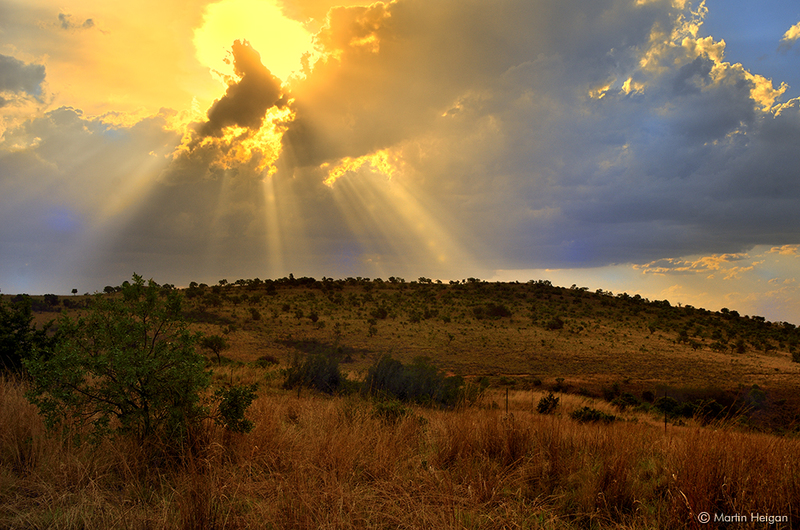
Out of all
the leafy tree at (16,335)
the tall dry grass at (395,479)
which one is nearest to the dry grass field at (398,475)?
the tall dry grass at (395,479)

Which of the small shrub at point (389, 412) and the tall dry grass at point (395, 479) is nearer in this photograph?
the tall dry grass at point (395, 479)

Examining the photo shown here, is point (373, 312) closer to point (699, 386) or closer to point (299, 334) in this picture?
point (299, 334)

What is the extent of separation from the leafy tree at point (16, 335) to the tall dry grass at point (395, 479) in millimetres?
4675

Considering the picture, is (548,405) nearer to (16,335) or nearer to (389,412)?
(389,412)

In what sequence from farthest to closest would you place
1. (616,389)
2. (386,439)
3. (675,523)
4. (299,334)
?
1. (299,334)
2. (616,389)
3. (386,439)
4. (675,523)

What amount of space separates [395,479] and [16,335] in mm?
11667

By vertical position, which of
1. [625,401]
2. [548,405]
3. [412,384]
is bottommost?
[625,401]

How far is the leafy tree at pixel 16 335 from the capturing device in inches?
415

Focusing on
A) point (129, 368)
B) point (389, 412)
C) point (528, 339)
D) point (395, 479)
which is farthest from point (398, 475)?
point (528, 339)

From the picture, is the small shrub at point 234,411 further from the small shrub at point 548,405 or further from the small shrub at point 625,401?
the small shrub at point 625,401

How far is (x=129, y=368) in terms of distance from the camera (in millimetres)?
5234

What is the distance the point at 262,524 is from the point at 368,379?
12.4 m

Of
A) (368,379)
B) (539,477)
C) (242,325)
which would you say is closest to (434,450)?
(539,477)

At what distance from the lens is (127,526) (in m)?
3.79
